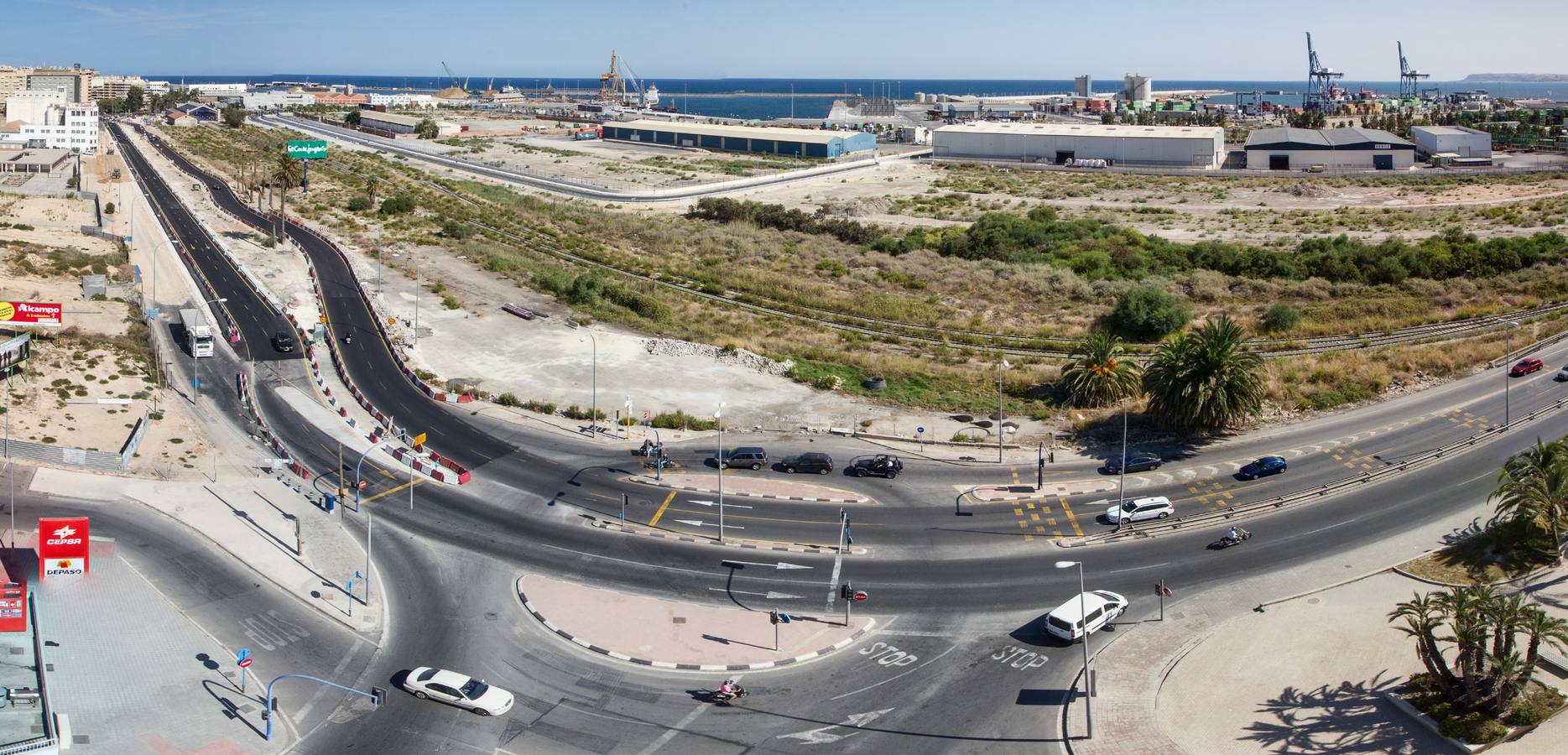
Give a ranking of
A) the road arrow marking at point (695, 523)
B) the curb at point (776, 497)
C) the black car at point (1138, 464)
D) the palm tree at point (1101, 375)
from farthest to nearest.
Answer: the palm tree at point (1101, 375)
the black car at point (1138, 464)
the curb at point (776, 497)
the road arrow marking at point (695, 523)

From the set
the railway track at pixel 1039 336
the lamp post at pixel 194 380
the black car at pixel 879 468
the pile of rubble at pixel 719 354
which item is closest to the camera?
the black car at pixel 879 468

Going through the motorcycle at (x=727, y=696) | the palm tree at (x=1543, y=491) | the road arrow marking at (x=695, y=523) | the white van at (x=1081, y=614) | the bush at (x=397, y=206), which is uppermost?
the bush at (x=397, y=206)

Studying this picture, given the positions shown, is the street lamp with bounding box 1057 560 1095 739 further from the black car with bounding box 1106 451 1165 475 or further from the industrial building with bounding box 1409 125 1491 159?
the industrial building with bounding box 1409 125 1491 159

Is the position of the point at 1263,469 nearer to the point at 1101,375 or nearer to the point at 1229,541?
the point at 1229,541

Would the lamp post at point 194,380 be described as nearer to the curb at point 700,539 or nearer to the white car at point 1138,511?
the curb at point 700,539

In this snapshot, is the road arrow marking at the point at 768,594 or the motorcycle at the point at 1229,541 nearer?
the road arrow marking at the point at 768,594

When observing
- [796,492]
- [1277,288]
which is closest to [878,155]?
[1277,288]

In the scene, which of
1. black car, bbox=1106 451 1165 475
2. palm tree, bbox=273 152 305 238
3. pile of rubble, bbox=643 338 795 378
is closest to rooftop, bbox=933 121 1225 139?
palm tree, bbox=273 152 305 238

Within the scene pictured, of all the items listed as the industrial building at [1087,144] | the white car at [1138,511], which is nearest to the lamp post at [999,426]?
the white car at [1138,511]
